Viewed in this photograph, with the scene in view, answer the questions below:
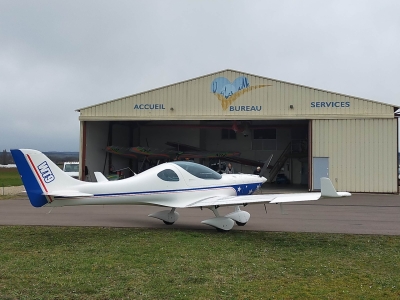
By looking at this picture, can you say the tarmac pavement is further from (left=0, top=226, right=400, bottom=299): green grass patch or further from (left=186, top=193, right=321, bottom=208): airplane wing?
(left=0, top=226, right=400, bottom=299): green grass patch

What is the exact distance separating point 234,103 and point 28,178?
1769 cm

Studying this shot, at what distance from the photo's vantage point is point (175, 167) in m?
10.6

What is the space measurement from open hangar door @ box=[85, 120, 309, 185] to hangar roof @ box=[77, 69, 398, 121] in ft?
17.3

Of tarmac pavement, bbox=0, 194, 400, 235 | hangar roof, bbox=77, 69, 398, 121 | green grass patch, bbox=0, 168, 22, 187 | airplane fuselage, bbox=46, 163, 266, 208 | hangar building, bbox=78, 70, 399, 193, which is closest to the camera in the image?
airplane fuselage, bbox=46, 163, 266, 208

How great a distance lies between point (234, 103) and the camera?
25344 mm

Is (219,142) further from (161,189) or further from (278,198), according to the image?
(278,198)

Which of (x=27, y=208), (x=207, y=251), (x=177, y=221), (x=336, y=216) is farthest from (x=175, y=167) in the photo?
(x=27, y=208)

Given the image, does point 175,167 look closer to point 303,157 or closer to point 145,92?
point 145,92

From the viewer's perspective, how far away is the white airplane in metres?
8.96

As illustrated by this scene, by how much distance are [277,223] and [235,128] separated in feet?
62.1

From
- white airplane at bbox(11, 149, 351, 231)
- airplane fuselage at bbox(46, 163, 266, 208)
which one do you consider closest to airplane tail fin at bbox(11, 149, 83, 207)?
white airplane at bbox(11, 149, 351, 231)

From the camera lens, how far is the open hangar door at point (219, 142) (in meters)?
32.7

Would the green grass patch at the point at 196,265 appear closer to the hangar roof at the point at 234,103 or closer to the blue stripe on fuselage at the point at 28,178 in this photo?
the blue stripe on fuselage at the point at 28,178

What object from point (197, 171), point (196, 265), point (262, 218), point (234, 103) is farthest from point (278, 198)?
point (234, 103)
